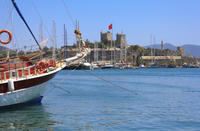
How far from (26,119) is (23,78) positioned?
3.05 meters

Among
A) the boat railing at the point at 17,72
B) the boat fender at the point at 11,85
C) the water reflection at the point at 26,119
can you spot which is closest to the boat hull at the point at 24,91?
the boat fender at the point at 11,85

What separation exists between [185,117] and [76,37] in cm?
999

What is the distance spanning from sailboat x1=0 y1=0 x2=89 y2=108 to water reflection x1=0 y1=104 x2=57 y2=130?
0.53 metres

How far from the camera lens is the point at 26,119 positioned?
59.1ft

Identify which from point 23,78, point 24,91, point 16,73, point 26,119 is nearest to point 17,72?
point 16,73

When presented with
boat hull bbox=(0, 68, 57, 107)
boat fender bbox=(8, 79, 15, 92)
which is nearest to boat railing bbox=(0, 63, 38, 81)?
boat hull bbox=(0, 68, 57, 107)

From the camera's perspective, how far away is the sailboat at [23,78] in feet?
64.1

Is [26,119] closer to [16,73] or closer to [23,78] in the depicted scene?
[23,78]

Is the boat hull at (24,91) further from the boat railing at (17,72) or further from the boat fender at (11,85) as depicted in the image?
the boat railing at (17,72)

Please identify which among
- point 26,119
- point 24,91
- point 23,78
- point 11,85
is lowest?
point 26,119

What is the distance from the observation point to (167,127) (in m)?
16.3

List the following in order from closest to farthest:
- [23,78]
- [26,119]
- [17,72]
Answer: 1. [26,119]
2. [23,78]
3. [17,72]

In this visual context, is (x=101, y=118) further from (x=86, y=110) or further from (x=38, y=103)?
(x=38, y=103)

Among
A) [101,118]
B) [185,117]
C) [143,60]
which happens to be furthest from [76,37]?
[143,60]
